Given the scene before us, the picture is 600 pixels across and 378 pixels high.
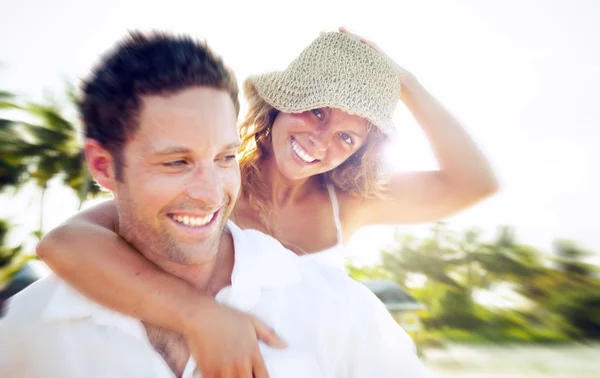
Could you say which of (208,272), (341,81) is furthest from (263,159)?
(208,272)

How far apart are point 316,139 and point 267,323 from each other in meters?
1.12

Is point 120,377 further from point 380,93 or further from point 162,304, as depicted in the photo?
point 380,93

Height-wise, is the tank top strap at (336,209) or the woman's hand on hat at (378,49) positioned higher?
the woman's hand on hat at (378,49)

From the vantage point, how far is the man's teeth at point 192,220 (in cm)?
143

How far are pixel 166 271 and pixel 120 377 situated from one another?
Result: 0.35 metres

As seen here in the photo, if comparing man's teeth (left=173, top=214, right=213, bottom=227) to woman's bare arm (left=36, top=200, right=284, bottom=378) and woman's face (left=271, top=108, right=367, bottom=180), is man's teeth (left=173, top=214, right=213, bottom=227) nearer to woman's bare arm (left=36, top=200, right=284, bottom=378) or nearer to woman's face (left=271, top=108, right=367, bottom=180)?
woman's bare arm (left=36, top=200, right=284, bottom=378)

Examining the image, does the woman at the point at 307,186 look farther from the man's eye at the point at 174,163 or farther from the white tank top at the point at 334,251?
the man's eye at the point at 174,163

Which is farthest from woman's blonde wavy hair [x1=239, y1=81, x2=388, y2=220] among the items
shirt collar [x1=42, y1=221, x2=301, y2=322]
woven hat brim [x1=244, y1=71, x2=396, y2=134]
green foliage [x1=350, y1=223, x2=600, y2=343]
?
green foliage [x1=350, y1=223, x2=600, y2=343]

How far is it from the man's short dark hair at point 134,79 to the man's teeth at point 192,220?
0.70 feet

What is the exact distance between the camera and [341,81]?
7.64ft

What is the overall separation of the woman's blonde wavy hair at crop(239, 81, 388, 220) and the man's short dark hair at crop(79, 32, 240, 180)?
129cm

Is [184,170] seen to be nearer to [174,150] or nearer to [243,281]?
[174,150]

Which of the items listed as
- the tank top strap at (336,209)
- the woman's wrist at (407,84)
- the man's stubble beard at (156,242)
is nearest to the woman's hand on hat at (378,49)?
the woman's wrist at (407,84)

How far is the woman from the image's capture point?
149 centimetres
